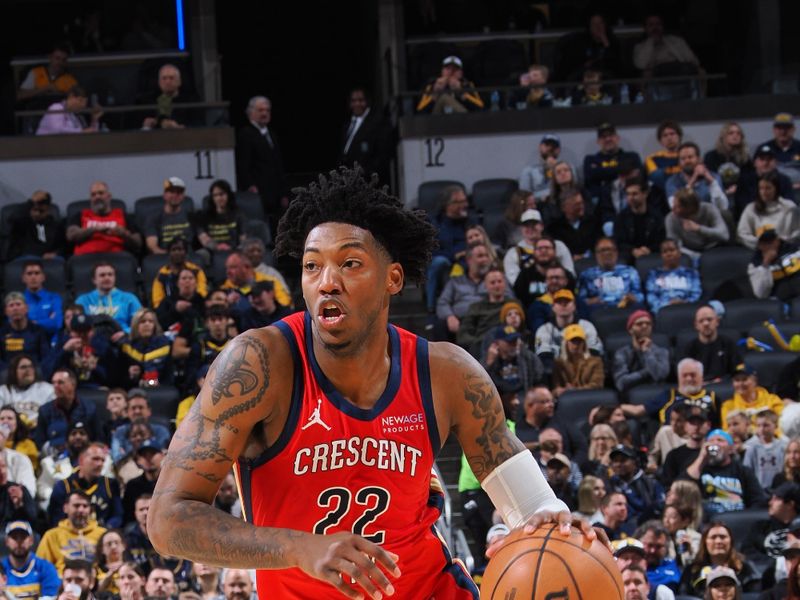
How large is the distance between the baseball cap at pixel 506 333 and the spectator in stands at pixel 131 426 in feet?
8.65

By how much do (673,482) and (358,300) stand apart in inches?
250

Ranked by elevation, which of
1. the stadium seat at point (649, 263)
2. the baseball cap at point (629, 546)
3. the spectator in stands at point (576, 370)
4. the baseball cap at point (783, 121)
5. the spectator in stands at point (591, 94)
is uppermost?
the spectator in stands at point (591, 94)

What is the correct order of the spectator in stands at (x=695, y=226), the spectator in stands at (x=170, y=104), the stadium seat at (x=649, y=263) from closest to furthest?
the stadium seat at (x=649, y=263) < the spectator in stands at (x=695, y=226) < the spectator in stands at (x=170, y=104)

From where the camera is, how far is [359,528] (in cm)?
430

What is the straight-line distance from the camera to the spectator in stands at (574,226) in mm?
13141

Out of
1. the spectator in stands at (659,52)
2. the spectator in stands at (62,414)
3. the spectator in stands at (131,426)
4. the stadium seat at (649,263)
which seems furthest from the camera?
the spectator in stands at (659,52)

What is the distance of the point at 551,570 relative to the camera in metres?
4.01

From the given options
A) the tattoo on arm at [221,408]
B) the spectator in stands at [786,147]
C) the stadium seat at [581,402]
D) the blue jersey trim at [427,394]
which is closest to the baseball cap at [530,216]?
the stadium seat at [581,402]

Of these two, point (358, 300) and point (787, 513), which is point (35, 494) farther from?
point (358, 300)

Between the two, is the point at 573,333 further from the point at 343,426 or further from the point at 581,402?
the point at 343,426

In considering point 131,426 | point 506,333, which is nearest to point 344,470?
point 131,426

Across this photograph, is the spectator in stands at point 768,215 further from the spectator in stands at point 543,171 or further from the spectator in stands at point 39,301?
the spectator in stands at point 39,301

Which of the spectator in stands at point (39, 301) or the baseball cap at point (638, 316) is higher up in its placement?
the spectator in stands at point (39, 301)

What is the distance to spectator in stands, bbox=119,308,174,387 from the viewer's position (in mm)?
11562
